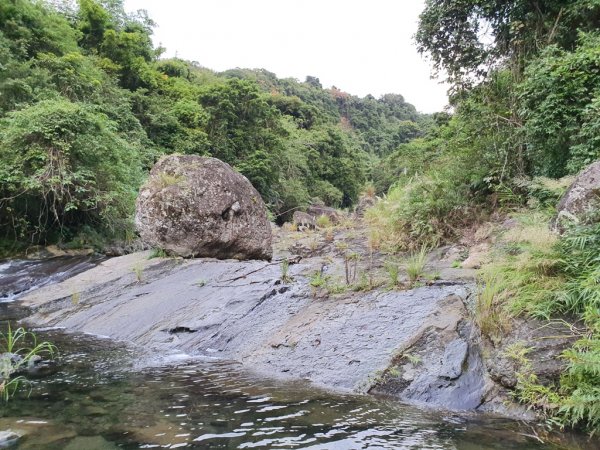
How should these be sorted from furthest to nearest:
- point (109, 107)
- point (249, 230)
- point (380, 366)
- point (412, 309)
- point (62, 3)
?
point (62, 3) → point (109, 107) → point (249, 230) → point (412, 309) → point (380, 366)

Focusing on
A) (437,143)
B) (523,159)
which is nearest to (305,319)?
(523,159)

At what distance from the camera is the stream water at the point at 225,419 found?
3.49 meters

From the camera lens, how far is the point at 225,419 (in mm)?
3973

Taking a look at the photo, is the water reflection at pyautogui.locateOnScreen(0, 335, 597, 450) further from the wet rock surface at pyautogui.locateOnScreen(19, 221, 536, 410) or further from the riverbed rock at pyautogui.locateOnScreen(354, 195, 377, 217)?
the riverbed rock at pyautogui.locateOnScreen(354, 195, 377, 217)

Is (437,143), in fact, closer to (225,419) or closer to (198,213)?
(198,213)

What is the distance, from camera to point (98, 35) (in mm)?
32875

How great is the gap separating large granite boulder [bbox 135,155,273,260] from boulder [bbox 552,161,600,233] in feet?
24.3

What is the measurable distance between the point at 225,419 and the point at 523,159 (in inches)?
335

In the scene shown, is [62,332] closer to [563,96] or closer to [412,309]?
[412,309]

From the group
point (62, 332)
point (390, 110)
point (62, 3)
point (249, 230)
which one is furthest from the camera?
point (390, 110)

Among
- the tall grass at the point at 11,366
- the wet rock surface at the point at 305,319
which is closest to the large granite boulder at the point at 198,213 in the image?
the wet rock surface at the point at 305,319

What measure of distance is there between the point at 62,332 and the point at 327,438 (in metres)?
6.08

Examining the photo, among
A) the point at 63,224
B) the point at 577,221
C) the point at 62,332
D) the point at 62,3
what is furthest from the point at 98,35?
the point at 577,221

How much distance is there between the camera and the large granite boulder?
10961mm
